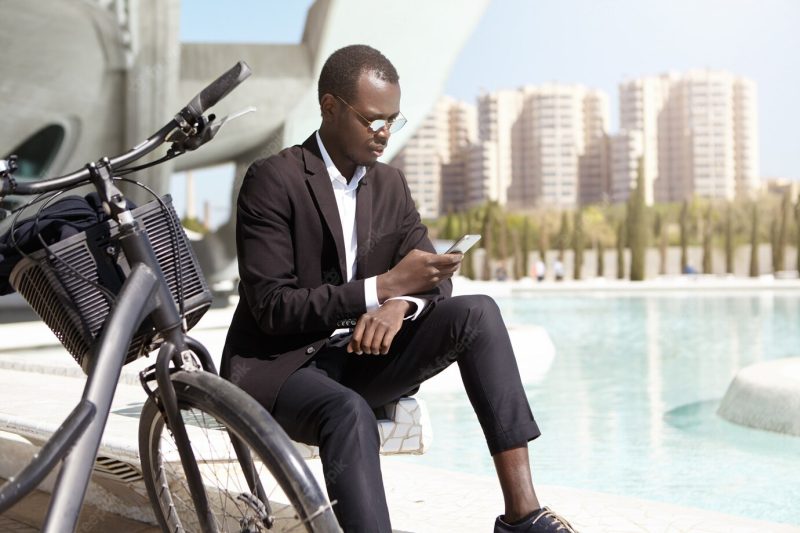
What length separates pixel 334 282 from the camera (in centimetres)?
222

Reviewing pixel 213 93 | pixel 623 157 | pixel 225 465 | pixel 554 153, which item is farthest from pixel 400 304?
pixel 623 157

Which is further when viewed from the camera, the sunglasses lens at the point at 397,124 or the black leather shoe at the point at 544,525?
the sunglasses lens at the point at 397,124

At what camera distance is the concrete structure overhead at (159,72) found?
1152 centimetres

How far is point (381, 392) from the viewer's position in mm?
2162

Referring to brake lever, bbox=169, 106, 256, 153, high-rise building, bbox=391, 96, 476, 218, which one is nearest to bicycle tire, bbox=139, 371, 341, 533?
brake lever, bbox=169, 106, 256, 153

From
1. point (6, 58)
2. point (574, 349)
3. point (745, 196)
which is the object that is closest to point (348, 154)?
point (574, 349)

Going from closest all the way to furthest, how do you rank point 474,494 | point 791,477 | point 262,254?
point 262,254 < point 474,494 < point 791,477

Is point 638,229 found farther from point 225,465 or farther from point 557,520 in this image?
point 225,465

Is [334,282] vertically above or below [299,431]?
above

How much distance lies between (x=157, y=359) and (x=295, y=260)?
1.71 feet

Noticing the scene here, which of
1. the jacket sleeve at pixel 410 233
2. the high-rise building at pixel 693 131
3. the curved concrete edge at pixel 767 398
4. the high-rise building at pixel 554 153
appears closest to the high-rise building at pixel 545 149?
the high-rise building at pixel 554 153

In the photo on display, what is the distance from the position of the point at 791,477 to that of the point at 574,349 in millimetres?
5868

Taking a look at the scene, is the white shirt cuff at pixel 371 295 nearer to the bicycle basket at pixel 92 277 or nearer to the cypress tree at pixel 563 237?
the bicycle basket at pixel 92 277

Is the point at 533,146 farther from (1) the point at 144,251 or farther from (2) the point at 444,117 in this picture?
(1) the point at 144,251
